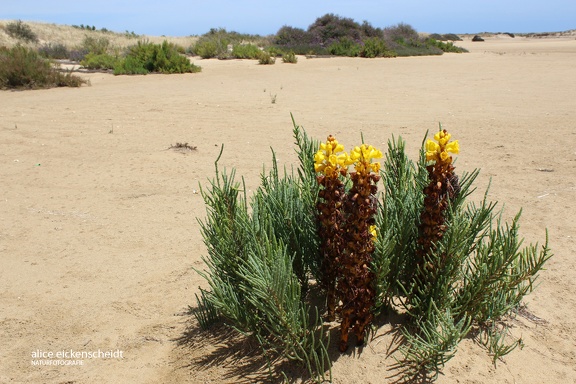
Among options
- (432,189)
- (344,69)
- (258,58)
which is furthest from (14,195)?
(258,58)

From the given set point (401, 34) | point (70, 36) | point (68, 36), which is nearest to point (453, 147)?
point (401, 34)

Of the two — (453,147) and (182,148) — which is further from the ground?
(453,147)

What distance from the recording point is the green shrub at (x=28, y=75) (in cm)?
1307

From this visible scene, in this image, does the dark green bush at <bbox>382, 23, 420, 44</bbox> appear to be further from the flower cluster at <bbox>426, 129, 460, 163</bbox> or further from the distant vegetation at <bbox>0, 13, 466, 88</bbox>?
the flower cluster at <bbox>426, 129, 460, 163</bbox>

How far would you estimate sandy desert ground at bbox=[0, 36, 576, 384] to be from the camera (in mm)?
3006

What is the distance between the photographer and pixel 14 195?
5855mm

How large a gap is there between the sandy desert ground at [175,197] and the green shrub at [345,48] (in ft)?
31.5

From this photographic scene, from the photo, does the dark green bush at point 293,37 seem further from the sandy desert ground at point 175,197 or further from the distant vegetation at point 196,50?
the sandy desert ground at point 175,197

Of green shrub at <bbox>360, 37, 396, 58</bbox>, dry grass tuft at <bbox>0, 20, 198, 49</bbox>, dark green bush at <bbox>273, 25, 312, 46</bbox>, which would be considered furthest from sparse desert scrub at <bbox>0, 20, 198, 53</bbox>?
green shrub at <bbox>360, 37, 396, 58</bbox>

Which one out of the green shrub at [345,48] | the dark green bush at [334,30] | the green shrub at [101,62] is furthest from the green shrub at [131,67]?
the dark green bush at [334,30]

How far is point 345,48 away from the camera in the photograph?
23.8 meters

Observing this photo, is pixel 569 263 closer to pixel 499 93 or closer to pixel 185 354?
pixel 185 354

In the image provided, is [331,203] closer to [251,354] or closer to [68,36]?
[251,354]

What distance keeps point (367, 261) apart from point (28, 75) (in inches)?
512
